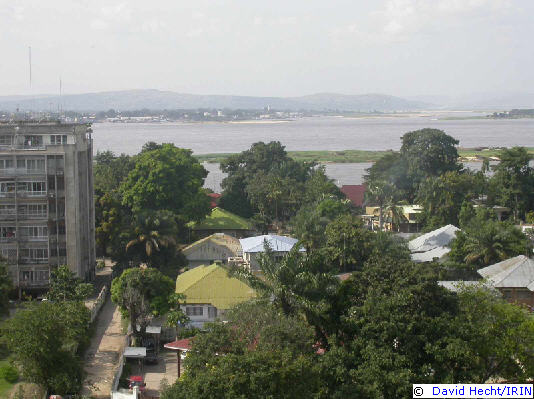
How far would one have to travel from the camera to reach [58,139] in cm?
3319

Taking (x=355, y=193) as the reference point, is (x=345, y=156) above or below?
below

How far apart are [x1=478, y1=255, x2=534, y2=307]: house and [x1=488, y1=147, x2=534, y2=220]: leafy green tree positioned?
1850 centimetres

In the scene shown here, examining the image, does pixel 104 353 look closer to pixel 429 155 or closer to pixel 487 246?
pixel 487 246

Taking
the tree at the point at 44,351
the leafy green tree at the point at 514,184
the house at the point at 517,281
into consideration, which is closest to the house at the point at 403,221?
the leafy green tree at the point at 514,184

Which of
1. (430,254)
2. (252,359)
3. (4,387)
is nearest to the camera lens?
(252,359)

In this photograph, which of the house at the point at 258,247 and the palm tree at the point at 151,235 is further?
the palm tree at the point at 151,235

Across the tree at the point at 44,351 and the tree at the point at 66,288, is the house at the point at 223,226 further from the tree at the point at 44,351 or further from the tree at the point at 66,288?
the tree at the point at 44,351

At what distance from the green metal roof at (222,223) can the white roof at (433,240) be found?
10.3 meters

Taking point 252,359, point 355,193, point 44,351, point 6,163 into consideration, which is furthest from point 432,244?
point 252,359

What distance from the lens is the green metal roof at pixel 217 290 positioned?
2784cm

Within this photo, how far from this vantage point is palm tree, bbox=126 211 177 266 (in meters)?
35.1

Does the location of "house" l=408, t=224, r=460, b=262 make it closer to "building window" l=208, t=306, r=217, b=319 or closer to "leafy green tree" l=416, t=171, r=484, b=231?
"leafy green tree" l=416, t=171, r=484, b=231

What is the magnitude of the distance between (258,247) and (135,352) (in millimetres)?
11850

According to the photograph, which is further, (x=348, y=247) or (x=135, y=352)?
(x=348, y=247)
